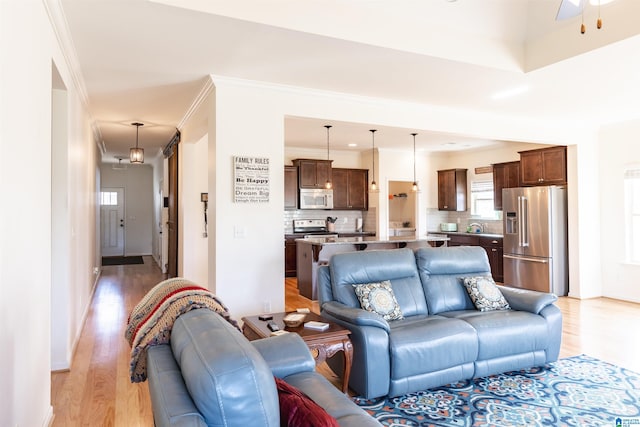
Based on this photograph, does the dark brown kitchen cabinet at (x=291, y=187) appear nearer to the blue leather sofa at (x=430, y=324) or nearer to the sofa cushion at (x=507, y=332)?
the blue leather sofa at (x=430, y=324)

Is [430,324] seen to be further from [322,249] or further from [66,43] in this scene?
[66,43]

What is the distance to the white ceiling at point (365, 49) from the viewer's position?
9.77 feet

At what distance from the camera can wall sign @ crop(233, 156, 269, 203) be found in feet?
13.4

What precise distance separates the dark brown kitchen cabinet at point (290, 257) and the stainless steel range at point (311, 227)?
41 centimetres

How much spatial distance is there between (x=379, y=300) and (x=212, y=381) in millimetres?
2343

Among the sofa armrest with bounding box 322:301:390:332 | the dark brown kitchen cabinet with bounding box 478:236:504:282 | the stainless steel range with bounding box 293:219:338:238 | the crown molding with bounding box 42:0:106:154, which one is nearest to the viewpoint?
the crown molding with bounding box 42:0:106:154

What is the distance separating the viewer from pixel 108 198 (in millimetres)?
11906

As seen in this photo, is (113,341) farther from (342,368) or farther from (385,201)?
(385,201)

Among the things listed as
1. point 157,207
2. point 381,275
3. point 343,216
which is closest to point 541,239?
point 343,216

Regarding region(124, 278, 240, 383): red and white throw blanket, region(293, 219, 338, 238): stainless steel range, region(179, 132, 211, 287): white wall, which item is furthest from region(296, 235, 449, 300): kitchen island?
region(124, 278, 240, 383): red and white throw blanket

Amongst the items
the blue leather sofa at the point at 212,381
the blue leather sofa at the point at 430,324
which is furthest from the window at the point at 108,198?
the blue leather sofa at the point at 212,381

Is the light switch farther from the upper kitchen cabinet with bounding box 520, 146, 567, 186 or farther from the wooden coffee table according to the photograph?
the upper kitchen cabinet with bounding box 520, 146, 567, 186

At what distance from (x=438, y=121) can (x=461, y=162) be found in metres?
4.22

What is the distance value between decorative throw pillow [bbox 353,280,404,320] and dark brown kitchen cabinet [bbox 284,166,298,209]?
505 cm
